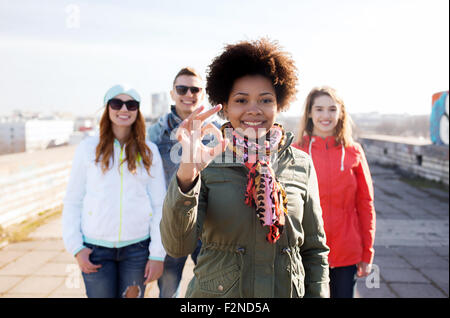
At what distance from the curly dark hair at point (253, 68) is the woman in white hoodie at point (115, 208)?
0.89 metres

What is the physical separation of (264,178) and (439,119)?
11.4m

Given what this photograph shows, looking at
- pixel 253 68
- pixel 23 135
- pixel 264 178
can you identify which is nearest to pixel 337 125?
pixel 253 68

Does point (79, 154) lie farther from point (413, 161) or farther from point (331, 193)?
point (413, 161)

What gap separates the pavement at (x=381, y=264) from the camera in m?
3.64

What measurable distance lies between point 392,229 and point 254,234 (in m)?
5.58

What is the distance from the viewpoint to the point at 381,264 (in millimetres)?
4441

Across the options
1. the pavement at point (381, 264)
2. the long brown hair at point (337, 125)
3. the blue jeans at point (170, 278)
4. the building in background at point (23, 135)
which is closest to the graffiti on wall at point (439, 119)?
the pavement at point (381, 264)

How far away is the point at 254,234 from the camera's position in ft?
4.54

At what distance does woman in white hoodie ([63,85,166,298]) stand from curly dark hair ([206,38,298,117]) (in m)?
0.89

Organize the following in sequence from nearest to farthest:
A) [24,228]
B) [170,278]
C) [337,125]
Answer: [337,125] → [170,278] → [24,228]

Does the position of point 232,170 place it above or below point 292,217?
above

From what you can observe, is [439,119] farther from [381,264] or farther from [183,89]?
[183,89]

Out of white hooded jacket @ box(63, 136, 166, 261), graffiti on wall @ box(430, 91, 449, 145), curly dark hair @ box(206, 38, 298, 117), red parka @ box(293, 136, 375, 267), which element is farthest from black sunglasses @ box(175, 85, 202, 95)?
graffiti on wall @ box(430, 91, 449, 145)

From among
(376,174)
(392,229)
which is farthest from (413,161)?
(392,229)
